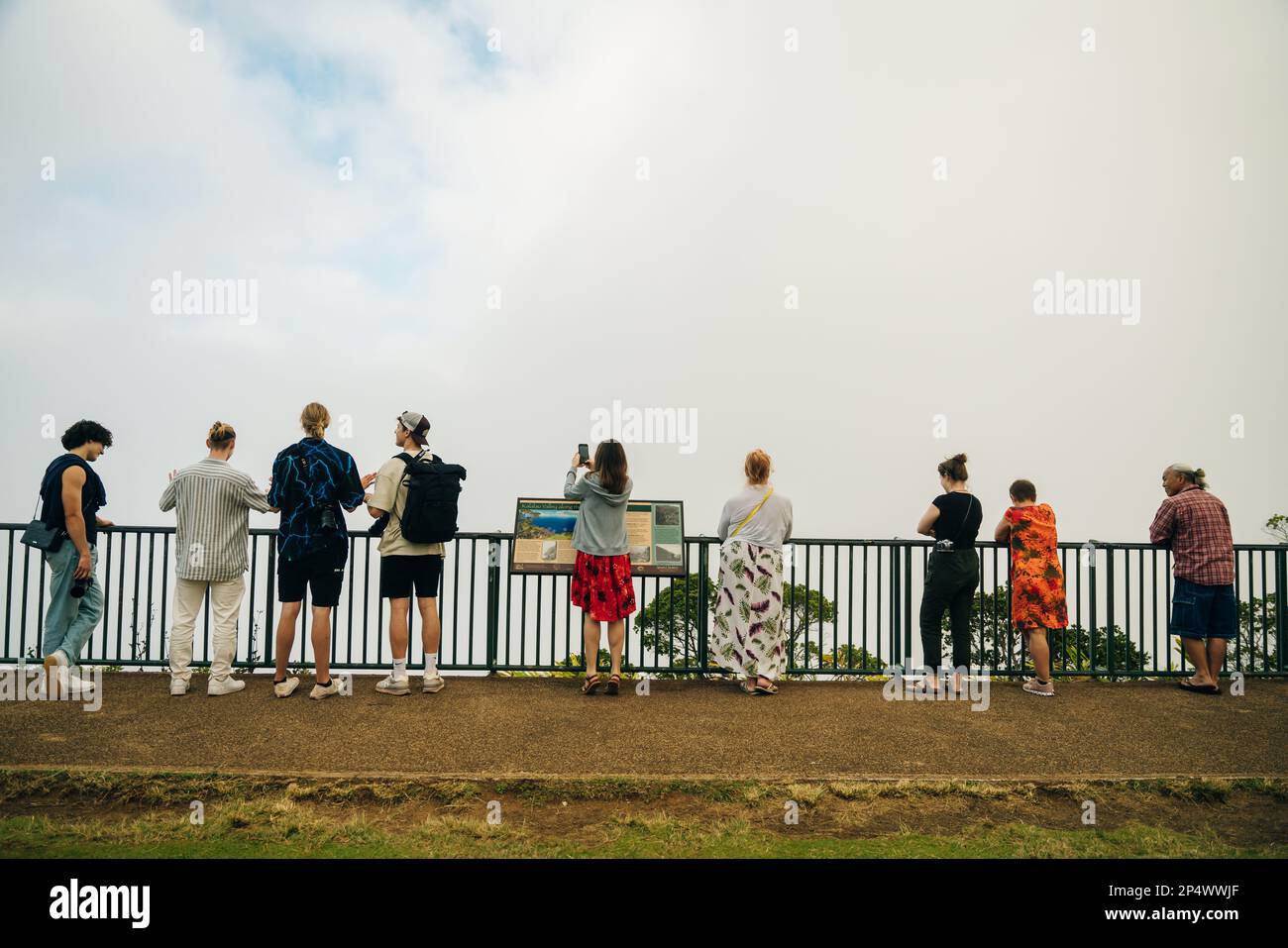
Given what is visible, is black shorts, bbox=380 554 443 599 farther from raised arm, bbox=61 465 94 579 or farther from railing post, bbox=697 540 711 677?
railing post, bbox=697 540 711 677

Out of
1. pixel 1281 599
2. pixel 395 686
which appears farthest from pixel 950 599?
pixel 395 686

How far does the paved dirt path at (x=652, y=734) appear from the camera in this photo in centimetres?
529

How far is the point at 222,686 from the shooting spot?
271 inches

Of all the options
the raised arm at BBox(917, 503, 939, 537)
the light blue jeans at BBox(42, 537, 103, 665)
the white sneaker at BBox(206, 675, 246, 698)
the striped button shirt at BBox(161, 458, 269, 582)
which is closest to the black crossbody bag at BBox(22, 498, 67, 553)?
the light blue jeans at BBox(42, 537, 103, 665)

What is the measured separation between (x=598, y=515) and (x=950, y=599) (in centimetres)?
350

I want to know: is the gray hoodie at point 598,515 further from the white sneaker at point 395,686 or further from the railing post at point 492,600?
the white sneaker at point 395,686

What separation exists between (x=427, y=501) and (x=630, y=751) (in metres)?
2.76

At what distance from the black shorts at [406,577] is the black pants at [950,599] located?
4.71 m

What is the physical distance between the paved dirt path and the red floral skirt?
797mm

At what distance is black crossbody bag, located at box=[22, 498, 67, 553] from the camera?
6.71 meters

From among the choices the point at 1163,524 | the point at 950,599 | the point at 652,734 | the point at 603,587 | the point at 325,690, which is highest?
the point at 1163,524

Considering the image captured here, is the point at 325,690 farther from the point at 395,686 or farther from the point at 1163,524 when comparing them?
the point at 1163,524

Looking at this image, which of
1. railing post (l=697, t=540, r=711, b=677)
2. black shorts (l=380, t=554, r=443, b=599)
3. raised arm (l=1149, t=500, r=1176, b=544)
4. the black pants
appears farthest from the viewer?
railing post (l=697, t=540, r=711, b=677)

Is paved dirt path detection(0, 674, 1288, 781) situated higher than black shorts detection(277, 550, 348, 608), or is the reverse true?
black shorts detection(277, 550, 348, 608)
